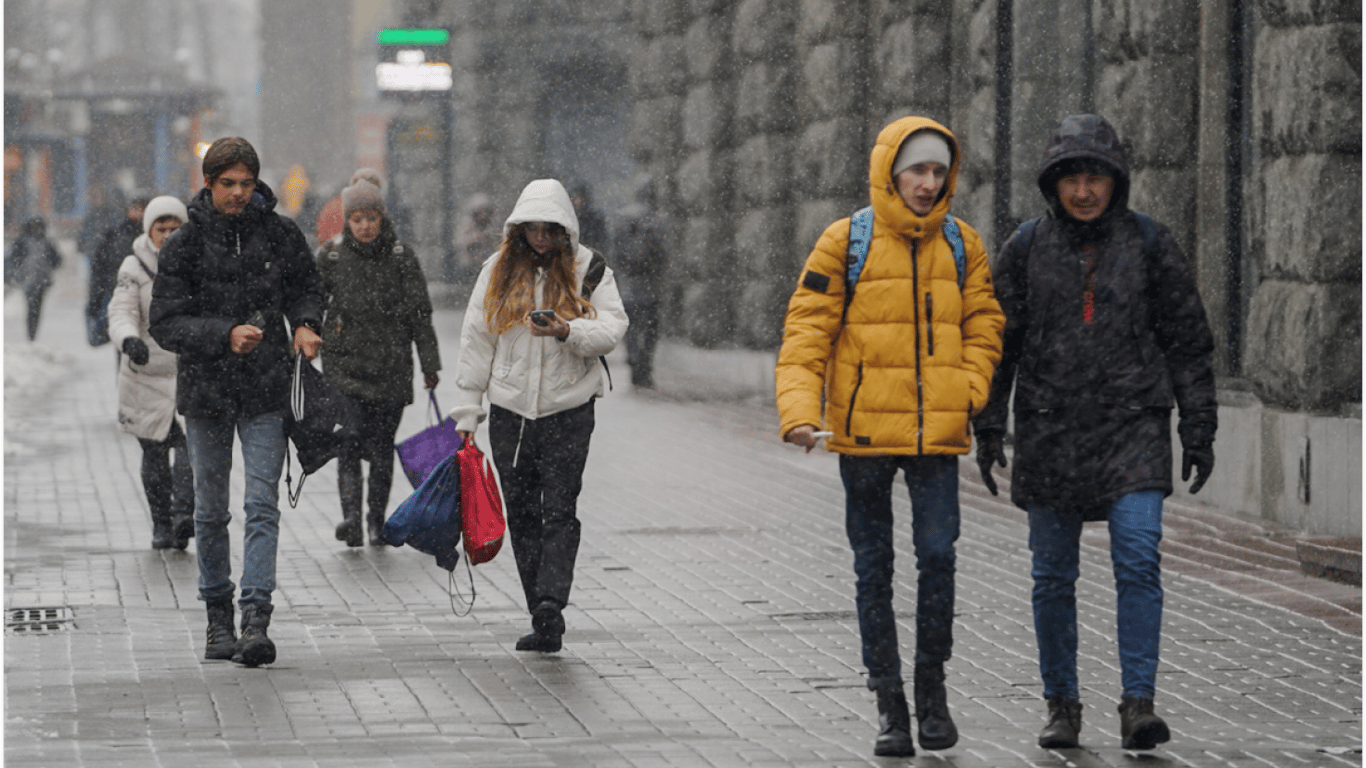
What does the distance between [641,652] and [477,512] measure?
28.1 inches

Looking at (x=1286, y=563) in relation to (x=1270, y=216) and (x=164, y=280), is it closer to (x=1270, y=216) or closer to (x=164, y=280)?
(x=1270, y=216)

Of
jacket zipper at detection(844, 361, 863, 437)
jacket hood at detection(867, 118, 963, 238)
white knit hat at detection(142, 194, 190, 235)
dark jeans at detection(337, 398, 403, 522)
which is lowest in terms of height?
dark jeans at detection(337, 398, 403, 522)

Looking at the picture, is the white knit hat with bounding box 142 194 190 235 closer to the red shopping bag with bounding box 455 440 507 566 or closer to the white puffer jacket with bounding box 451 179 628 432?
the white puffer jacket with bounding box 451 179 628 432

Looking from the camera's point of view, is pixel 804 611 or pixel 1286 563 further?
pixel 1286 563

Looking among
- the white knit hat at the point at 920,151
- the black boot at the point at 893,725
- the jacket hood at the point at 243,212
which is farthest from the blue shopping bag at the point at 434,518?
the white knit hat at the point at 920,151

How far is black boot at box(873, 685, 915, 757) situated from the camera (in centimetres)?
610

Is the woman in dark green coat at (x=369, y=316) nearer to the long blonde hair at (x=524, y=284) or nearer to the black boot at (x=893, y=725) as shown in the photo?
the long blonde hair at (x=524, y=284)

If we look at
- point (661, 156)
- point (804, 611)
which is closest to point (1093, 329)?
point (804, 611)

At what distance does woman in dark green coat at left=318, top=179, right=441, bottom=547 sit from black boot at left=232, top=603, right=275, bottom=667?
118 inches

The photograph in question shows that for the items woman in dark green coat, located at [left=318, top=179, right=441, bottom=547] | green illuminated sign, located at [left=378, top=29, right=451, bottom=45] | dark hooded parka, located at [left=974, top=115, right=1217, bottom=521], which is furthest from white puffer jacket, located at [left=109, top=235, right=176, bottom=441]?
green illuminated sign, located at [left=378, top=29, right=451, bottom=45]

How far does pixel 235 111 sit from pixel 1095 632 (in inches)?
4002

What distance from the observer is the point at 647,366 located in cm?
2011

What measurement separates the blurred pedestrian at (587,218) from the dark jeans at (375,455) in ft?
32.3

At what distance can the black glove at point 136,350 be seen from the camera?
31.5ft
